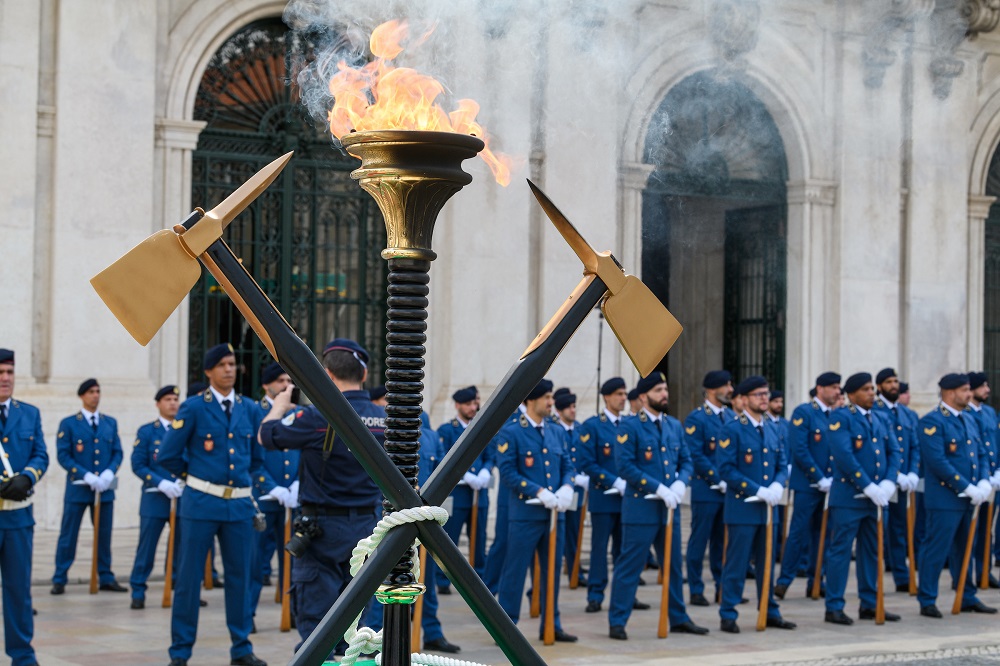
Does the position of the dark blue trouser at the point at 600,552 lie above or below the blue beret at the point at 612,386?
below

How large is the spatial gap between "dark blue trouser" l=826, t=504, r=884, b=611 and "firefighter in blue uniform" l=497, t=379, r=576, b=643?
6.91 feet

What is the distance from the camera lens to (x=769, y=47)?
18656mm

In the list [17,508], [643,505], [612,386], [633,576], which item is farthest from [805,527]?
[17,508]

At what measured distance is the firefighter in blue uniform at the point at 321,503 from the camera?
7.07m

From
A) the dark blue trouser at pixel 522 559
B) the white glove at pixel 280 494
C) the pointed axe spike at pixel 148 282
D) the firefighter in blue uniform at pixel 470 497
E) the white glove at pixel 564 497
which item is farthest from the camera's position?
the firefighter in blue uniform at pixel 470 497

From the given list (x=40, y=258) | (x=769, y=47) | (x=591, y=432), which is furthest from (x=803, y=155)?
(x=40, y=258)

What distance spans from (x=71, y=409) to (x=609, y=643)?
6782mm

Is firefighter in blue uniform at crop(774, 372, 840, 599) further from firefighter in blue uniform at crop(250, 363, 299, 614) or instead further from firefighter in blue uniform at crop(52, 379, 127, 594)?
firefighter in blue uniform at crop(52, 379, 127, 594)

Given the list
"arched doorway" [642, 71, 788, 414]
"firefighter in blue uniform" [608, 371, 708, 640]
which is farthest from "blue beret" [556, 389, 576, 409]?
"arched doorway" [642, 71, 788, 414]

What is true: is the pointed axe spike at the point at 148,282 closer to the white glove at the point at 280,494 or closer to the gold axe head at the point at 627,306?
the gold axe head at the point at 627,306

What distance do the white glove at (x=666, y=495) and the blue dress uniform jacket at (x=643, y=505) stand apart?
39 millimetres

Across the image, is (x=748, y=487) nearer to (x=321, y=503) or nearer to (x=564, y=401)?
(x=564, y=401)

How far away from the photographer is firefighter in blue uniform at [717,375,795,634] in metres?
10.5

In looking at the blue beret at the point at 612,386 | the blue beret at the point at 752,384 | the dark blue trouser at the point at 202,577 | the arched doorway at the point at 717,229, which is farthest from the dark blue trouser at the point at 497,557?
the arched doorway at the point at 717,229
